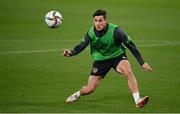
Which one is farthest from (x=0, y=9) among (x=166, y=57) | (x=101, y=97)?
(x=101, y=97)

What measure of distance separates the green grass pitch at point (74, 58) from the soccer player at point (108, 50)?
666 mm

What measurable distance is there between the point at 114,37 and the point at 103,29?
315 millimetres

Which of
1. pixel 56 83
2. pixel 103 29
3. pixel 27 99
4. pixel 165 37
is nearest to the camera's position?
pixel 103 29

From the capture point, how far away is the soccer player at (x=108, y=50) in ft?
56.0

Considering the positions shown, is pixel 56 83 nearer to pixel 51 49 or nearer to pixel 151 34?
pixel 51 49

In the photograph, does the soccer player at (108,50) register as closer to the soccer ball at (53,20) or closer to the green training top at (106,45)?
the green training top at (106,45)

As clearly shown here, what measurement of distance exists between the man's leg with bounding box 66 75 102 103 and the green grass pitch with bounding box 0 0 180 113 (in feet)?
0.77

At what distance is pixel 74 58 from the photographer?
25891 millimetres

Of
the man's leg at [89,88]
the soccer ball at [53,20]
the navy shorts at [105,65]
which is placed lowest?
the man's leg at [89,88]

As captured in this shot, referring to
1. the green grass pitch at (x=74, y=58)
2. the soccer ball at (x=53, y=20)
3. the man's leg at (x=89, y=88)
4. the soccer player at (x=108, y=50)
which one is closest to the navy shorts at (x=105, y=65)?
the soccer player at (x=108, y=50)

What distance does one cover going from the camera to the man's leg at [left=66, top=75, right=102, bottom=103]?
17.7m

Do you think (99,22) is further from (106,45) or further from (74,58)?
(74,58)

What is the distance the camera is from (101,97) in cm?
1900

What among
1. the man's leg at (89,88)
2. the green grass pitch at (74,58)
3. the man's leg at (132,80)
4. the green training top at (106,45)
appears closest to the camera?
the man's leg at (132,80)
